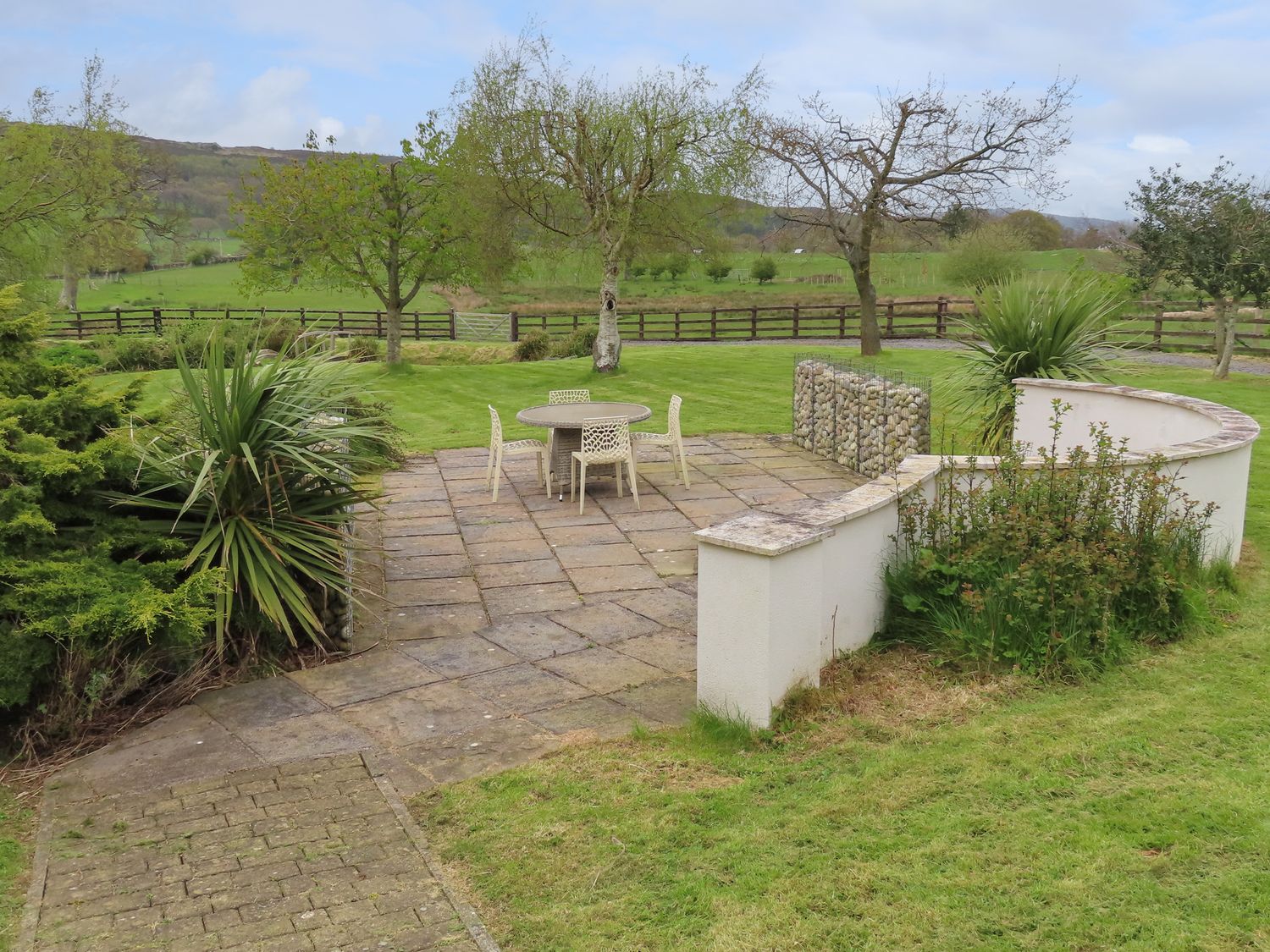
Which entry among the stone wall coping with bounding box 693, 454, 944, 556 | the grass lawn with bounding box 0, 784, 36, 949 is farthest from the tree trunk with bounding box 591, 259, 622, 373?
the grass lawn with bounding box 0, 784, 36, 949

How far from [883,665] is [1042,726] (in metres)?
0.85

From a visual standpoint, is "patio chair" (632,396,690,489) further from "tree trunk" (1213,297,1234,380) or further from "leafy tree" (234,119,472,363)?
"tree trunk" (1213,297,1234,380)

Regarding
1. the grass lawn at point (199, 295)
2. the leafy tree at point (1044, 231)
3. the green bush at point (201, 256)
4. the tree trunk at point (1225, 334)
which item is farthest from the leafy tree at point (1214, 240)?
the green bush at point (201, 256)

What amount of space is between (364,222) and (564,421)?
11.1m

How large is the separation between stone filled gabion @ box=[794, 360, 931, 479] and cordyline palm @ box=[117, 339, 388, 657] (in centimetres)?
513

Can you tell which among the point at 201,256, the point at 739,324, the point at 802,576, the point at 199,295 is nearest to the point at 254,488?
the point at 802,576

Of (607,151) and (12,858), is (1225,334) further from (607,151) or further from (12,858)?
(12,858)

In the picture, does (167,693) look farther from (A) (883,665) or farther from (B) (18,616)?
(A) (883,665)

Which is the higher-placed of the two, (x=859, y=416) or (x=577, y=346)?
(x=577, y=346)

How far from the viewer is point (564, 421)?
8.59m

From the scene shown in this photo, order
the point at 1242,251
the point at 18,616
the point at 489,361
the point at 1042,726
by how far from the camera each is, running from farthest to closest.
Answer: the point at 489,361 < the point at 1242,251 < the point at 18,616 < the point at 1042,726

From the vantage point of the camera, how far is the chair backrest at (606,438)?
8227mm

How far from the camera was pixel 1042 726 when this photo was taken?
3.78 m

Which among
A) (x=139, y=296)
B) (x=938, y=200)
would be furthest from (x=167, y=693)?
(x=139, y=296)
